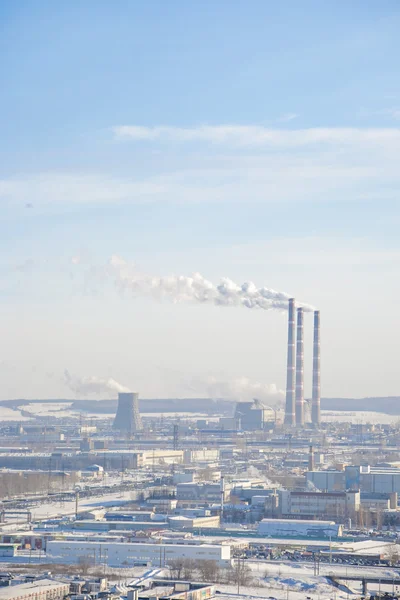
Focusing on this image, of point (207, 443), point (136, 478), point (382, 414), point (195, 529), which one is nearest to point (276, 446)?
point (207, 443)

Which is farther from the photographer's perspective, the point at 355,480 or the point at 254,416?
the point at 254,416

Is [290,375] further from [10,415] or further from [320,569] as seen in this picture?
[10,415]

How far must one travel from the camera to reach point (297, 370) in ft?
167

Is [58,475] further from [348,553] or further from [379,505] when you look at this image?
[348,553]

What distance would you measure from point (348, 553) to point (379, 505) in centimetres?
751

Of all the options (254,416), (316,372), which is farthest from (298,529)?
(254,416)

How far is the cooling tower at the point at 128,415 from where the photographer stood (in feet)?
190

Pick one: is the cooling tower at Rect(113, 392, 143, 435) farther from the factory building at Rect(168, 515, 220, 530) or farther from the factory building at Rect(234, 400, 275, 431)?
the factory building at Rect(168, 515, 220, 530)

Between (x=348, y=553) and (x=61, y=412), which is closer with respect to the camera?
(x=348, y=553)

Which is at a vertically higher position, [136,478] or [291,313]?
[291,313]

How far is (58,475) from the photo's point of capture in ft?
114

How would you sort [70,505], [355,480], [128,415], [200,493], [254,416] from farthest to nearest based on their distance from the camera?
[254,416] → [128,415] → [355,480] → [200,493] → [70,505]

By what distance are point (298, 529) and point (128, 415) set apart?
35.6 metres

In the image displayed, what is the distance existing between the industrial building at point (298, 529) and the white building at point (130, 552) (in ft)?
10.5
